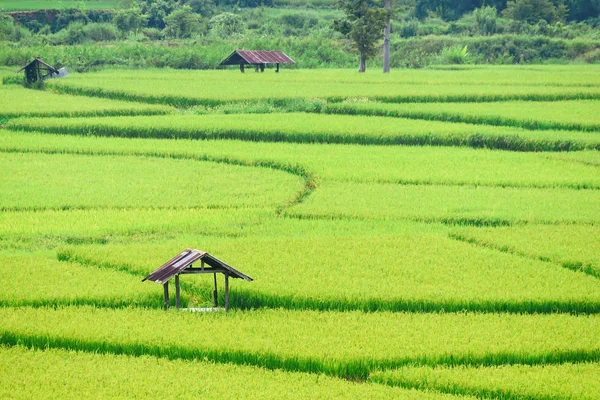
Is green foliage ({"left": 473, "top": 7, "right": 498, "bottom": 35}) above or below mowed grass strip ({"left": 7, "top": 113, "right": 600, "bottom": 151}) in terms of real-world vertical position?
above

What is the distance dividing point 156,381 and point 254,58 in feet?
101

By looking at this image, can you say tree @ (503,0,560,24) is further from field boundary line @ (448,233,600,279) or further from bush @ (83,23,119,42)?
field boundary line @ (448,233,600,279)

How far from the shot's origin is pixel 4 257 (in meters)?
10.6

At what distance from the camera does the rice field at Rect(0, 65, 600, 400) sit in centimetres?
722

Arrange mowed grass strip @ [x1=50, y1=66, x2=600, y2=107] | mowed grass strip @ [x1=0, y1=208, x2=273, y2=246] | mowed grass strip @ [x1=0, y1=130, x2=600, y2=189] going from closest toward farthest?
mowed grass strip @ [x1=0, y1=208, x2=273, y2=246] < mowed grass strip @ [x1=0, y1=130, x2=600, y2=189] < mowed grass strip @ [x1=50, y1=66, x2=600, y2=107]

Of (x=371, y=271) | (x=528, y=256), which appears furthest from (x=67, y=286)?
(x=528, y=256)

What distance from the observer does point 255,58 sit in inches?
1447

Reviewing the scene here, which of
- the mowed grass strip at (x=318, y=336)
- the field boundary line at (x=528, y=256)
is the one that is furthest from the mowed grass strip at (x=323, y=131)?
the mowed grass strip at (x=318, y=336)

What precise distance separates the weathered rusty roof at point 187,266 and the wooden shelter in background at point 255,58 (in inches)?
1110

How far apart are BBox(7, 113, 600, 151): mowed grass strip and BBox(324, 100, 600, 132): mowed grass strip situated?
88 cm

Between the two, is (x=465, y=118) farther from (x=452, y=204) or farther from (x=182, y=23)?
(x=182, y=23)

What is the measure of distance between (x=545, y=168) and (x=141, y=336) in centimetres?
1070

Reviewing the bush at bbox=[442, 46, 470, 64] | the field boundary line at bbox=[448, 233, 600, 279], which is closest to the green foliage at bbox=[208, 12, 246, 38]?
the bush at bbox=[442, 46, 470, 64]

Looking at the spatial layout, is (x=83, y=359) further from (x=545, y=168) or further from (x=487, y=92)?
(x=487, y=92)
